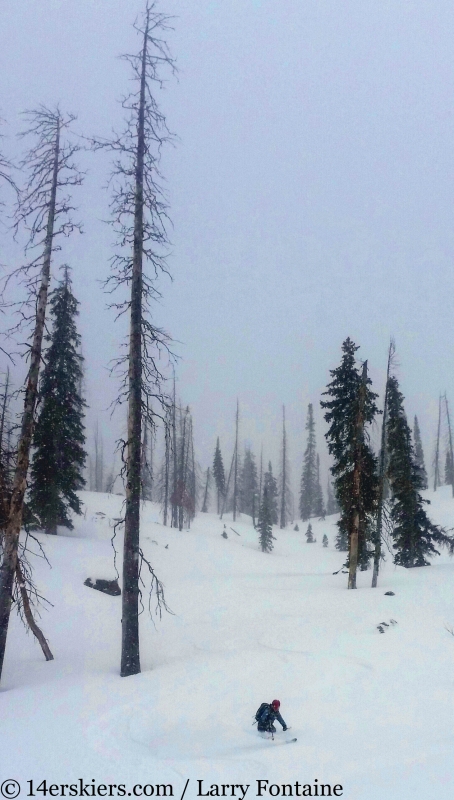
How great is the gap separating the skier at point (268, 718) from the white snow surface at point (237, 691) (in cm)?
20

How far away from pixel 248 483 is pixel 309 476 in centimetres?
1200

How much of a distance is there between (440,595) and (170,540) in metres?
21.4

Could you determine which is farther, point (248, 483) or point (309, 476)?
point (248, 483)

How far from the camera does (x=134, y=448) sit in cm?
1050

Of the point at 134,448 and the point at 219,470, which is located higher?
the point at 134,448

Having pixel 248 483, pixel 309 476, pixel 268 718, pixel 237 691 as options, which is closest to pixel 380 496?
pixel 237 691

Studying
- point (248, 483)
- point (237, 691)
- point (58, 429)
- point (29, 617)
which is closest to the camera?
point (237, 691)

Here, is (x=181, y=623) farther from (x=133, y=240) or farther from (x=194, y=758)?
(x=133, y=240)

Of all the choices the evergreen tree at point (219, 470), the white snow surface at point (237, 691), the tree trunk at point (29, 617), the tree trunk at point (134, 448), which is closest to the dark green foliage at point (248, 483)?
→ the evergreen tree at point (219, 470)

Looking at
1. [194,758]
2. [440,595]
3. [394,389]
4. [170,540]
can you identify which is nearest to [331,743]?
[194,758]

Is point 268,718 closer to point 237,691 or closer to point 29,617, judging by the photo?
point 237,691

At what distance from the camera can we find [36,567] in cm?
1944

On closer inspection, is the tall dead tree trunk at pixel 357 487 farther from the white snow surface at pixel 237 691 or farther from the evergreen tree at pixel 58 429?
the evergreen tree at pixel 58 429

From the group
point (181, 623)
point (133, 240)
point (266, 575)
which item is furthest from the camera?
point (266, 575)
